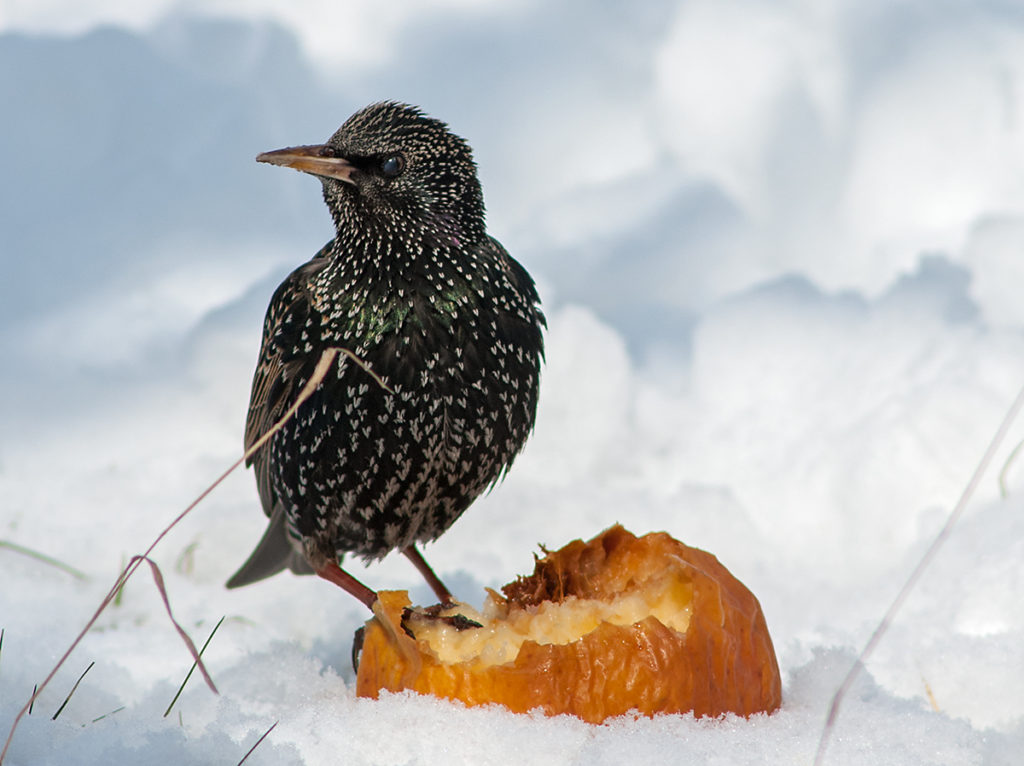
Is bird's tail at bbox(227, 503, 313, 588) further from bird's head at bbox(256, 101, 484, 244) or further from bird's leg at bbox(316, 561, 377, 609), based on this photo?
bird's head at bbox(256, 101, 484, 244)

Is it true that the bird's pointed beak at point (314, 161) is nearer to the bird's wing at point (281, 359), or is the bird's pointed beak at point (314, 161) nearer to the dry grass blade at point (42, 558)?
the bird's wing at point (281, 359)

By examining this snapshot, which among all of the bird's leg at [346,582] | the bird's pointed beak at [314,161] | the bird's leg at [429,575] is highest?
the bird's pointed beak at [314,161]

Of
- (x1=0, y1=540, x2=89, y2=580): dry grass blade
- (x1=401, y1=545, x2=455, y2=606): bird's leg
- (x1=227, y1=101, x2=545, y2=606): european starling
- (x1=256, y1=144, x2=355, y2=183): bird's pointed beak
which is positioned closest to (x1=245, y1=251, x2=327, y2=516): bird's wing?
(x1=227, y1=101, x2=545, y2=606): european starling

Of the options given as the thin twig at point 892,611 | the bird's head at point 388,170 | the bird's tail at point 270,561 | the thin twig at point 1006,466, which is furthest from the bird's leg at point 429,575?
the thin twig at point 1006,466

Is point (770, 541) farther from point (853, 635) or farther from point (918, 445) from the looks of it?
point (853, 635)

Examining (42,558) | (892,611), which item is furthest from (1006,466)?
(42,558)

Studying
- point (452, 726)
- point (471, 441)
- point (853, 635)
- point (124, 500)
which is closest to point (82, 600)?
point (124, 500)

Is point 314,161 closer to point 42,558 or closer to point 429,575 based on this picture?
point 429,575
